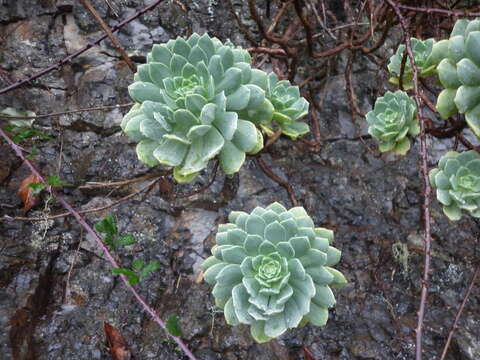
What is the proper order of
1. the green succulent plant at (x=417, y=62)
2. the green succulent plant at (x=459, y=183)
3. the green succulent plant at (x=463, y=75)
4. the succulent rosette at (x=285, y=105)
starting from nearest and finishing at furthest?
the green succulent plant at (x=463, y=75) < the green succulent plant at (x=459, y=183) < the succulent rosette at (x=285, y=105) < the green succulent plant at (x=417, y=62)

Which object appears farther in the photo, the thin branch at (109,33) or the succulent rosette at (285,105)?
the thin branch at (109,33)

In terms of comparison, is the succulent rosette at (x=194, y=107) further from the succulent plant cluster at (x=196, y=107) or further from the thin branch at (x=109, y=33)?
the thin branch at (x=109, y=33)

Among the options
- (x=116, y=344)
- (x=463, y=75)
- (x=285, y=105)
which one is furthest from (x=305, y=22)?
(x=116, y=344)

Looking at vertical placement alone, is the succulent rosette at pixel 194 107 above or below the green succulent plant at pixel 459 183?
above

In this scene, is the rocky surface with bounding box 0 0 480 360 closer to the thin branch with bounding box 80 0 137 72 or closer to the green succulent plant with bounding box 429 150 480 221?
the thin branch with bounding box 80 0 137 72

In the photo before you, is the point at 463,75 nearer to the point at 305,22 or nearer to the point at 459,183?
the point at 459,183

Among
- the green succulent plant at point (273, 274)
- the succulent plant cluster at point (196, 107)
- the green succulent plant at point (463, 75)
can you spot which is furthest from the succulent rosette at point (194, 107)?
the green succulent plant at point (463, 75)

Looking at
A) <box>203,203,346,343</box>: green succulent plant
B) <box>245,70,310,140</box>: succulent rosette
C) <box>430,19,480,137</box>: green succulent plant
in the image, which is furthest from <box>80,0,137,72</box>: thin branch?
<box>430,19,480,137</box>: green succulent plant
